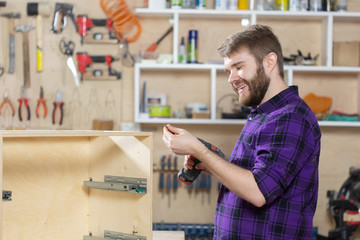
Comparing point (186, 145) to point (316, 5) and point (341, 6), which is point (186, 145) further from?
point (341, 6)

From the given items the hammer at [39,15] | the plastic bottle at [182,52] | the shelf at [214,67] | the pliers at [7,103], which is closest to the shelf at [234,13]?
the plastic bottle at [182,52]

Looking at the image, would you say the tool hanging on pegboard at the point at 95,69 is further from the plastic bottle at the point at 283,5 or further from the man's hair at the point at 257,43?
the man's hair at the point at 257,43

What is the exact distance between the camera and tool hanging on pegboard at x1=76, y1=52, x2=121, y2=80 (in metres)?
3.31

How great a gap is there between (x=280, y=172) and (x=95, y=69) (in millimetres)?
2216

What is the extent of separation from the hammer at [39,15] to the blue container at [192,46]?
3.45 ft

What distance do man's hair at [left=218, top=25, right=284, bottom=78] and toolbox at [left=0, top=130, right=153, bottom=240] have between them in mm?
449

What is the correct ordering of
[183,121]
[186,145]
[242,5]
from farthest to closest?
[242,5]
[183,121]
[186,145]

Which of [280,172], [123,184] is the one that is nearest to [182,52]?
[123,184]

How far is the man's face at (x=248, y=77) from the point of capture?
163 centimetres

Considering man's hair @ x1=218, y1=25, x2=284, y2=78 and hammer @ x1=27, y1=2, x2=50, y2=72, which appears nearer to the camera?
man's hair @ x1=218, y1=25, x2=284, y2=78

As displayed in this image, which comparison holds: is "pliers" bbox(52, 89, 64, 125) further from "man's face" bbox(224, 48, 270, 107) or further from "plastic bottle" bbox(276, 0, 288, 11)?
"man's face" bbox(224, 48, 270, 107)

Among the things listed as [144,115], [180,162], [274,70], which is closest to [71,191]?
[274,70]

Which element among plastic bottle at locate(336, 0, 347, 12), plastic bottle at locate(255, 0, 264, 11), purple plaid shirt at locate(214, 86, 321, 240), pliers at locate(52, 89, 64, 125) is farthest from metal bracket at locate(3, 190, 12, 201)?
plastic bottle at locate(336, 0, 347, 12)

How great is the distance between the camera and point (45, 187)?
1823mm
